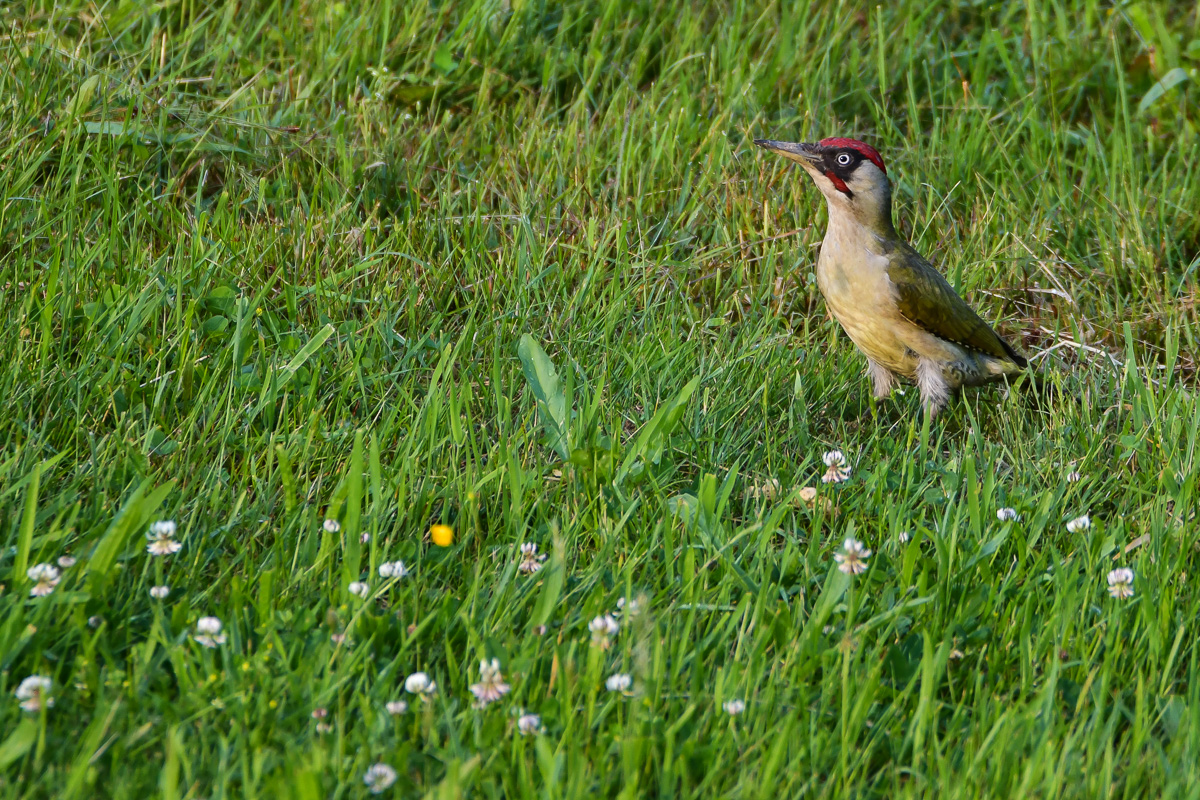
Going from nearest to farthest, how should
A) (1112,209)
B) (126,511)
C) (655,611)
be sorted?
(126,511), (655,611), (1112,209)

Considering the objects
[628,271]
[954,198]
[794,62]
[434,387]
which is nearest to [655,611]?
[434,387]

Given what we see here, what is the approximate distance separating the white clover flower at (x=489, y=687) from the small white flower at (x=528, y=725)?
3.0 inches

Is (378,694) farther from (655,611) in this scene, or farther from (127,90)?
(127,90)

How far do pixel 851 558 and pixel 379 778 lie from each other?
1.29 meters

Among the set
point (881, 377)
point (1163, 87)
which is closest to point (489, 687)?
point (881, 377)

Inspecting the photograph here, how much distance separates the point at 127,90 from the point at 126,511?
2818 mm

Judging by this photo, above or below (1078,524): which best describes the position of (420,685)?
above

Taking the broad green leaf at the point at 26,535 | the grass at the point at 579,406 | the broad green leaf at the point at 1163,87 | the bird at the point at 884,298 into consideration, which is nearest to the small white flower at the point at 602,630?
the grass at the point at 579,406

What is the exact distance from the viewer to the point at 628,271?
491 cm

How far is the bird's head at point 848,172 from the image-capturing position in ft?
16.0

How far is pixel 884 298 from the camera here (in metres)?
4.79

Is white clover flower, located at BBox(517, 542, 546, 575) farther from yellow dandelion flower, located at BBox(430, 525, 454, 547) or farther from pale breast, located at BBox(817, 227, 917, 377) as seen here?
pale breast, located at BBox(817, 227, 917, 377)

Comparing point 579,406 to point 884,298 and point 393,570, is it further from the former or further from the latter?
point 884,298

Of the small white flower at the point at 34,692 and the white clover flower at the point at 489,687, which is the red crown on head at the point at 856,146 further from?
the small white flower at the point at 34,692
